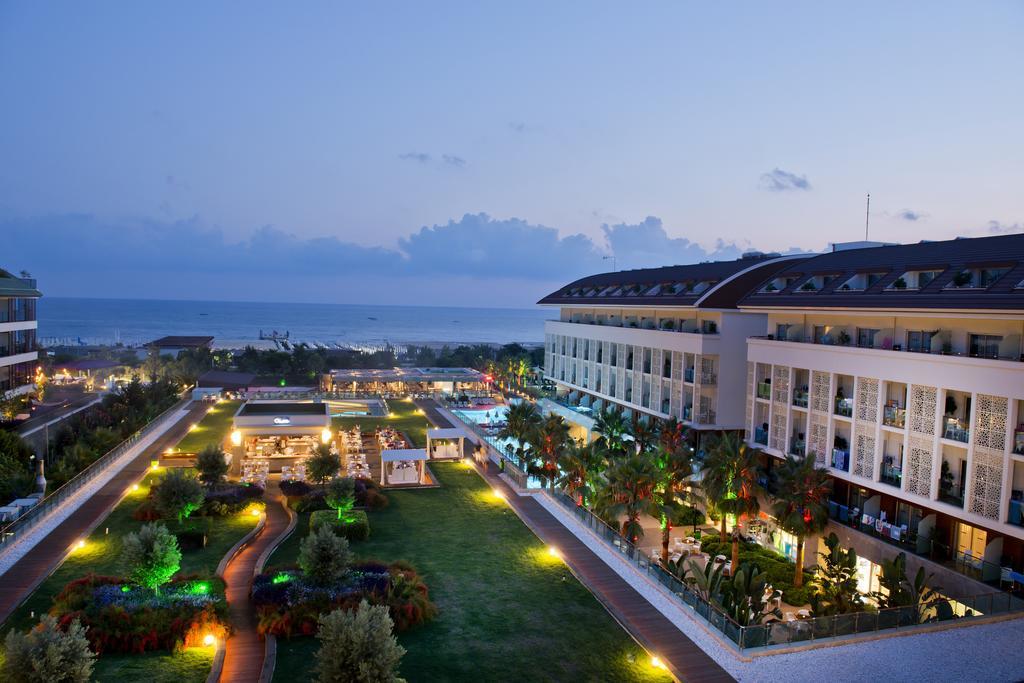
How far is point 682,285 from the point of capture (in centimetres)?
4931

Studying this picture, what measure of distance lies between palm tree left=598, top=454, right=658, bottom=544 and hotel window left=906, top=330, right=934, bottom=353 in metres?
12.2

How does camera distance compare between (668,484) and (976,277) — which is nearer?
(976,277)

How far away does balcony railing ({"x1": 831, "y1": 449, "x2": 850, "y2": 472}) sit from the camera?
3150 centimetres

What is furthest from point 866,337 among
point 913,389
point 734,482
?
point 734,482

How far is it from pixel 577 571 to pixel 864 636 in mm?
9313

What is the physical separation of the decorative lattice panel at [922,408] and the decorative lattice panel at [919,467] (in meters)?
0.42

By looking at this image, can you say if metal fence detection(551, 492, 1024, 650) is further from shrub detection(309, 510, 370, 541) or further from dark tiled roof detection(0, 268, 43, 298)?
dark tiled roof detection(0, 268, 43, 298)

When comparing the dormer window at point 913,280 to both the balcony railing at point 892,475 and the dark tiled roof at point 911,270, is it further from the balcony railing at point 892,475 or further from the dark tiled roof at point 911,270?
the balcony railing at point 892,475

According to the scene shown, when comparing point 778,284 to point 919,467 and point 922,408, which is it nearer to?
point 922,408

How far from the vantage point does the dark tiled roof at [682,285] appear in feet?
142

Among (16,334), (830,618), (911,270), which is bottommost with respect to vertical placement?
(830,618)

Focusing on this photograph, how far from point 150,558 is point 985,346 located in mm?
29822

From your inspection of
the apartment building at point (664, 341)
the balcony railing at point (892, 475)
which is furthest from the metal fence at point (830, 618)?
the apartment building at point (664, 341)

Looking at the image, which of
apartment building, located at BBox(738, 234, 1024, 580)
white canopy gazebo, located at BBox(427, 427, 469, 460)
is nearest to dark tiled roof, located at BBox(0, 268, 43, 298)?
white canopy gazebo, located at BBox(427, 427, 469, 460)
